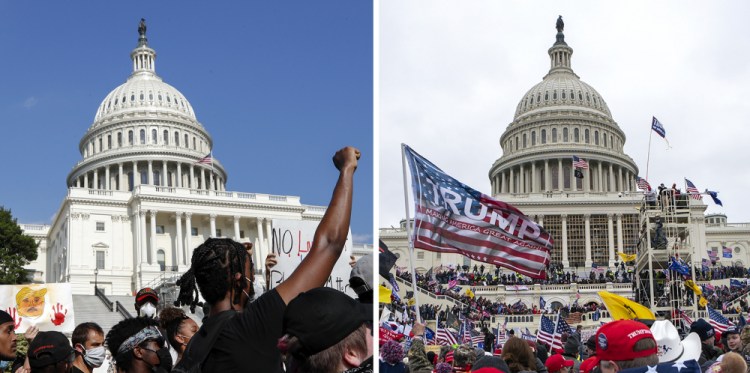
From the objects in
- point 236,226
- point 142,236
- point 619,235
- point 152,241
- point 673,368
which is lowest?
point 673,368

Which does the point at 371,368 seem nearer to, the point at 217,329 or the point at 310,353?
the point at 310,353

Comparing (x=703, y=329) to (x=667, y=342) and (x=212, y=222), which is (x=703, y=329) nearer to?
(x=667, y=342)

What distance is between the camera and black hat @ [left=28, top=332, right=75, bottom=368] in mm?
5207

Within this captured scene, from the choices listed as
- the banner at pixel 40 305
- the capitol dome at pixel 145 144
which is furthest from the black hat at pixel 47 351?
the capitol dome at pixel 145 144

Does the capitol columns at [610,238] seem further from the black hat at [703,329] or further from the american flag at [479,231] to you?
the black hat at [703,329]

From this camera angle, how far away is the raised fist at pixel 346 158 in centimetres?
358

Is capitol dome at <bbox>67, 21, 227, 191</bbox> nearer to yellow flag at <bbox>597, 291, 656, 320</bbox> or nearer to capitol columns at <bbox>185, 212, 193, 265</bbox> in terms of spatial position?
capitol columns at <bbox>185, 212, 193, 265</bbox>

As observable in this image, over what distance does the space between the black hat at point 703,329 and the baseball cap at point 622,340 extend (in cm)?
371

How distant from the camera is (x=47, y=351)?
522 cm

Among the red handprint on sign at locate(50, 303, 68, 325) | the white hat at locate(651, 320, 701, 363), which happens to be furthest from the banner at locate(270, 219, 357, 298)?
the white hat at locate(651, 320, 701, 363)

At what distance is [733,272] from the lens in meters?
63.7

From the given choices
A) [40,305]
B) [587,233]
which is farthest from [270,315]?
[587,233]

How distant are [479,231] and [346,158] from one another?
5637 millimetres

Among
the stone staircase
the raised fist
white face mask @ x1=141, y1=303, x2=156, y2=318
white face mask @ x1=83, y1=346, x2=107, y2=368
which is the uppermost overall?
the raised fist
